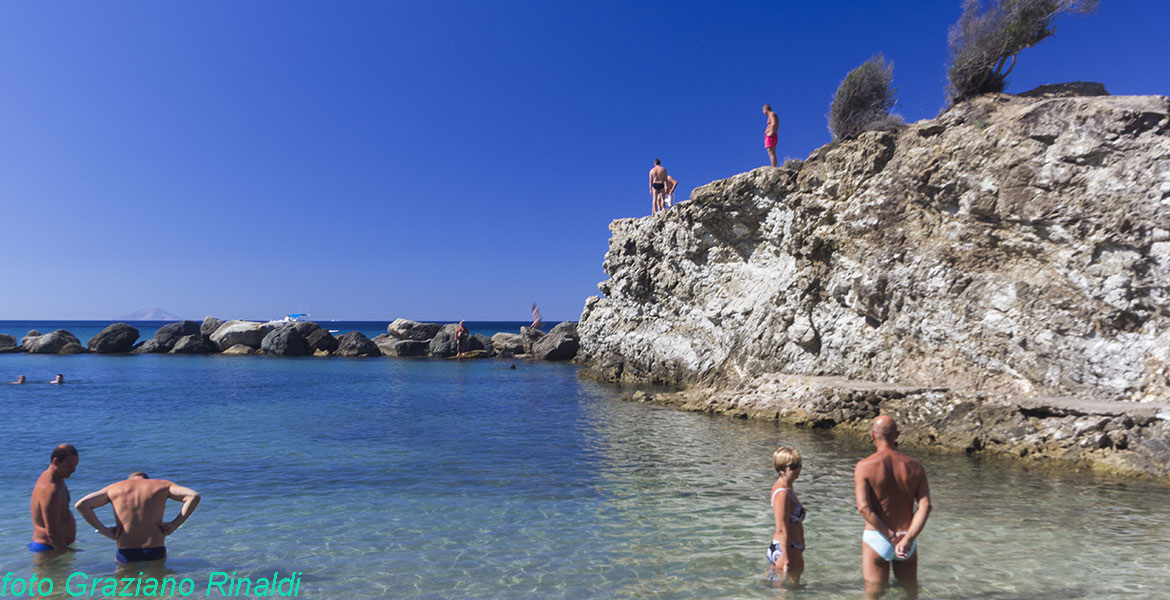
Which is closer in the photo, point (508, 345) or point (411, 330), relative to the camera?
point (508, 345)

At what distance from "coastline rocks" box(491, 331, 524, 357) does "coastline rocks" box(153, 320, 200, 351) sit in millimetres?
24326

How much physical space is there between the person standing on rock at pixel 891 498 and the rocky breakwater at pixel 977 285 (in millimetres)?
8594

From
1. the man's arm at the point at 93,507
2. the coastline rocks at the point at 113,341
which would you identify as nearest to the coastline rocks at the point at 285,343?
the coastline rocks at the point at 113,341

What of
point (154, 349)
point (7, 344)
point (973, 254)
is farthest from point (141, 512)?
point (7, 344)

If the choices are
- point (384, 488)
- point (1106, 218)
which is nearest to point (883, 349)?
point (1106, 218)

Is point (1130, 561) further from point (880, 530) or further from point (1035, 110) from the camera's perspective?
point (1035, 110)

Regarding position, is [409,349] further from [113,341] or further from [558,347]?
[113,341]

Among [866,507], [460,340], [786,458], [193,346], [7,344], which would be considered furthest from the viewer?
[7,344]

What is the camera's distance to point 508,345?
1875 inches

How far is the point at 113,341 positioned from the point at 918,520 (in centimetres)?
5865

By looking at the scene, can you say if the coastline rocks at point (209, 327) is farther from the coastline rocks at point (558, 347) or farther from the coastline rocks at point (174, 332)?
the coastline rocks at point (558, 347)

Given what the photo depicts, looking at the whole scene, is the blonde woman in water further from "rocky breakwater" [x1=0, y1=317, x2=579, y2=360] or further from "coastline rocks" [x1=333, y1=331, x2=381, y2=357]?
"coastline rocks" [x1=333, y1=331, x2=381, y2=357]

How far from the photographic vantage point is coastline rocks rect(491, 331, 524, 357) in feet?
149

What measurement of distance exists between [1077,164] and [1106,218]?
1.33 metres
